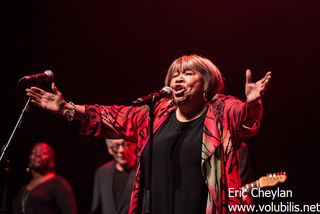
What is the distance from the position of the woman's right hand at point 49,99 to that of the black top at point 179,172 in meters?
0.68

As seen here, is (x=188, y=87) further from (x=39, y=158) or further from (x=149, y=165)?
(x=39, y=158)

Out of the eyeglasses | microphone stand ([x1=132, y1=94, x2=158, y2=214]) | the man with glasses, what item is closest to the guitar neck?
the man with glasses

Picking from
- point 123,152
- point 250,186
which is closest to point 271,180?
point 250,186

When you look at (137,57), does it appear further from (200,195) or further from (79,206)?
(200,195)

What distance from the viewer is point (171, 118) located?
3.61 meters

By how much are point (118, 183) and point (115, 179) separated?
0.21 ft

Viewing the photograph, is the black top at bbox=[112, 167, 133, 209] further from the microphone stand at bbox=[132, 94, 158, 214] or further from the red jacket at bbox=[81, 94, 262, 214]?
the microphone stand at bbox=[132, 94, 158, 214]

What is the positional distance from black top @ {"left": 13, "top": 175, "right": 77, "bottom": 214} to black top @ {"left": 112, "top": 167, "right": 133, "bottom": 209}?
952 millimetres

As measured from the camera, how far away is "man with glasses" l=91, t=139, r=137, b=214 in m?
5.68

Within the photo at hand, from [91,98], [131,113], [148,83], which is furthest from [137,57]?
[131,113]

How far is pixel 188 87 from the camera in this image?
353 centimetres

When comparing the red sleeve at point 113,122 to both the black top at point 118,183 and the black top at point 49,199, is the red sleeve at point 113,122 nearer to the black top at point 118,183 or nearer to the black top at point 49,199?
the black top at point 118,183

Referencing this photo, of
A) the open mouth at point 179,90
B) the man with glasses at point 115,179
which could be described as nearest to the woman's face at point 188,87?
the open mouth at point 179,90

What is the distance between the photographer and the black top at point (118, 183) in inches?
224
